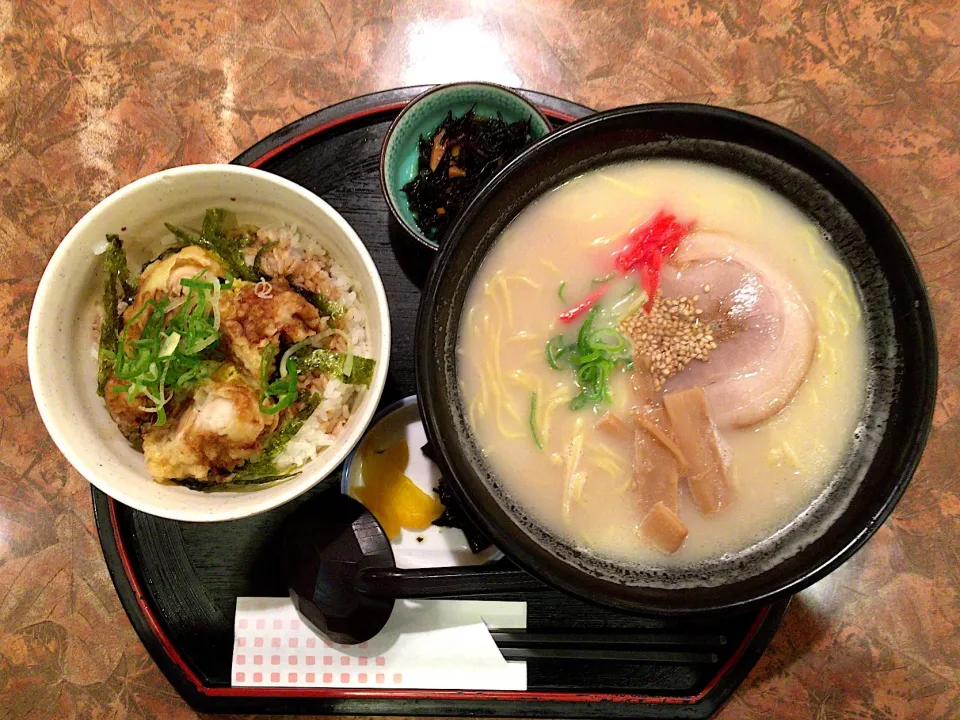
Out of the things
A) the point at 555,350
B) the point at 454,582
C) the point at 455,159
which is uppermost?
the point at 455,159

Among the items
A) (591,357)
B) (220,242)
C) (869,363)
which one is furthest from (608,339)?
(220,242)

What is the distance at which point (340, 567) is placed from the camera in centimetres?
169

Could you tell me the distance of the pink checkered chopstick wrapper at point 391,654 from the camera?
1.75m

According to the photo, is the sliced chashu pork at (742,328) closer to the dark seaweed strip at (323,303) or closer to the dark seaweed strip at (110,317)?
the dark seaweed strip at (323,303)

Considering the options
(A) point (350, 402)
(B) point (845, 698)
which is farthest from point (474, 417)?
(B) point (845, 698)

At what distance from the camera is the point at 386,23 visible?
7.03 feet

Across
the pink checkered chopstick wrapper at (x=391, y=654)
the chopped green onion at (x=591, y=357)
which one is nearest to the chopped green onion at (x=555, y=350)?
the chopped green onion at (x=591, y=357)

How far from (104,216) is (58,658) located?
1422 mm

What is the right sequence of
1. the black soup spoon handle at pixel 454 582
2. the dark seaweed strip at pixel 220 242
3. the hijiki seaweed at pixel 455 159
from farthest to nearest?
the hijiki seaweed at pixel 455 159, the dark seaweed strip at pixel 220 242, the black soup spoon handle at pixel 454 582

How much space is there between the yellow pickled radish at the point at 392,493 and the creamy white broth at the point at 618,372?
1.32 feet

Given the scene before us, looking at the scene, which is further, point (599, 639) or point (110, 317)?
point (599, 639)

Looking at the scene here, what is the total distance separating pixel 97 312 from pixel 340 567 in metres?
0.90

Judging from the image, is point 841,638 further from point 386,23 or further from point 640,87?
point 386,23

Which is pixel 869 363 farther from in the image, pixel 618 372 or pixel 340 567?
pixel 340 567
